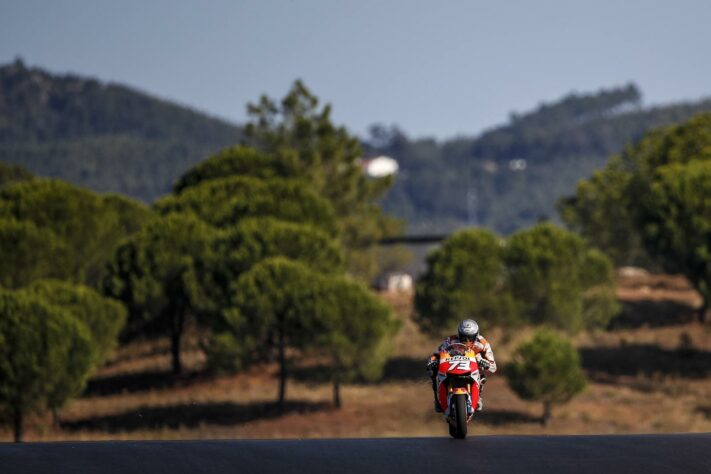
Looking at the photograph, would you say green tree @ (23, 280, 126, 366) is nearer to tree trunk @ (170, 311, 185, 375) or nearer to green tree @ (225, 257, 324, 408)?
green tree @ (225, 257, 324, 408)

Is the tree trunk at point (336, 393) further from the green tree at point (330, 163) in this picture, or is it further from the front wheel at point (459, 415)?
the front wheel at point (459, 415)

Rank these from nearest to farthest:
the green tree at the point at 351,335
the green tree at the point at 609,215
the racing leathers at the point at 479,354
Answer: the racing leathers at the point at 479,354 < the green tree at the point at 351,335 < the green tree at the point at 609,215

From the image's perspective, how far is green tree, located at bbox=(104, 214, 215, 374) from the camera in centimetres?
8025

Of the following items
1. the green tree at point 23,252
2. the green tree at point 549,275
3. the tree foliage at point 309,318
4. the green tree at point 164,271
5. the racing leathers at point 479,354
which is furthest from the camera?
the green tree at point 549,275

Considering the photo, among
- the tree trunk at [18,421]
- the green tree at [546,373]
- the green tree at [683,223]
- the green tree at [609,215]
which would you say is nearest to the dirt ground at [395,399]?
the tree trunk at [18,421]

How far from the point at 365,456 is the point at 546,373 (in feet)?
181

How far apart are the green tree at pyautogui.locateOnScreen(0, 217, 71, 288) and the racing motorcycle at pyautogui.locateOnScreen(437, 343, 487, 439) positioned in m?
68.2

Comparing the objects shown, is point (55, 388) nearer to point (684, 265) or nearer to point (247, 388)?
point (247, 388)

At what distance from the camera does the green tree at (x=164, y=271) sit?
80.2m

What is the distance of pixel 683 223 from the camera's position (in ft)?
263

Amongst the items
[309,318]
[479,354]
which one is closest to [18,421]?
[309,318]

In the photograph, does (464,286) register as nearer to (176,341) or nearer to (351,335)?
(351,335)

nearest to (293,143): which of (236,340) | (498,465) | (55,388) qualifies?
(236,340)

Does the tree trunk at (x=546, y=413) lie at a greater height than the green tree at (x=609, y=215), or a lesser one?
lesser
